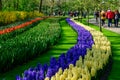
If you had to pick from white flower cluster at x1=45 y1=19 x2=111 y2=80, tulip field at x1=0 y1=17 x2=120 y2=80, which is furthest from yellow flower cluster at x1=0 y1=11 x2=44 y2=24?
white flower cluster at x1=45 y1=19 x2=111 y2=80

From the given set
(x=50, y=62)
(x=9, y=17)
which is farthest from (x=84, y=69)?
(x=9, y=17)

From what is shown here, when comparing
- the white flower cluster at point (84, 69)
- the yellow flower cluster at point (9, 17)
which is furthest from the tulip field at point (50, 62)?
the yellow flower cluster at point (9, 17)

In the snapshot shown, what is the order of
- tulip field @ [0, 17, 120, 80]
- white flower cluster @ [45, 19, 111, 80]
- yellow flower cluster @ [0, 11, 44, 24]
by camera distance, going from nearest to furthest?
white flower cluster @ [45, 19, 111, 80] → tulip field @ [0, 17, 120, 80] → yellow flower cluster @ [0, 11, 44, 24]

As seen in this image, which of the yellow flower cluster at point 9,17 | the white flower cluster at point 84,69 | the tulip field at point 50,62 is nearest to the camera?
the white flower cluster at point 84,69

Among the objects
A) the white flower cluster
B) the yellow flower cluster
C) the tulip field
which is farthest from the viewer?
the yellow flower cluster

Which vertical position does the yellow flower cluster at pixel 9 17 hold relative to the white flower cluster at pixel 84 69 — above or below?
below

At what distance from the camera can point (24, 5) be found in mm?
56969

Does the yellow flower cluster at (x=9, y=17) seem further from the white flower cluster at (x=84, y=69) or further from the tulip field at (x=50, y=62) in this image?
the white flower cluster at (x=84, y=69)

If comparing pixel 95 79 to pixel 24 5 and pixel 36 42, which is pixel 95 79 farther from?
pixel 24 5

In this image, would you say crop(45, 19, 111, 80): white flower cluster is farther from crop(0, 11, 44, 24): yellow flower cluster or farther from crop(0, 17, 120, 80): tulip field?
crop(0, 11, 44, 24): yellow flower cluster

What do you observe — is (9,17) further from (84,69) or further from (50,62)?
(84,69)

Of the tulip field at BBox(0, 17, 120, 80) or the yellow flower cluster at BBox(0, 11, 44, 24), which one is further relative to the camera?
the yellow flower cluster at BBox(0, 11, 44, 24)

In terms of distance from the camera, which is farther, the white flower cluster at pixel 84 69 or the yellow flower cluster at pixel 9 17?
the yellow flower cluster at pixel 9 17

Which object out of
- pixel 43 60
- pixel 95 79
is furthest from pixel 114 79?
pixel 43 60
